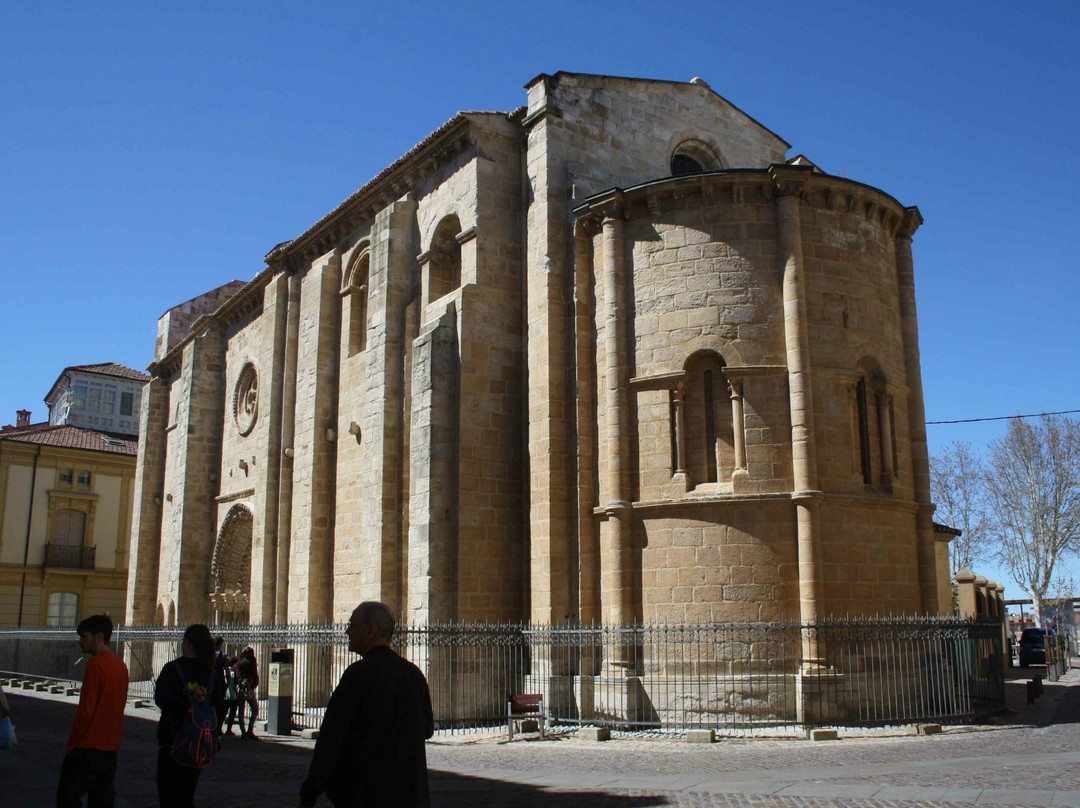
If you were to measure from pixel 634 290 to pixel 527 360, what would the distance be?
2.59m

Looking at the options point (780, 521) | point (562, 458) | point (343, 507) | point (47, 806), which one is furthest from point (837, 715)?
Result: point (343, 507)

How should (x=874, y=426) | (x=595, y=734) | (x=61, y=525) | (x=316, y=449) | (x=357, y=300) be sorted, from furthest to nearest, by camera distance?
(x=61, y=525) < (x=357, y=300) < (x=316, y=449) < (x=874, y=426) < (x=595, y=734)

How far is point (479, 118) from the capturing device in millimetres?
17766

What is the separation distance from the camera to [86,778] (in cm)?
568

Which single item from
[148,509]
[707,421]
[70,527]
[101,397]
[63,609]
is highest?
[101,397]

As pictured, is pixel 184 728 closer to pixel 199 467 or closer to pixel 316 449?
pixel 316 449

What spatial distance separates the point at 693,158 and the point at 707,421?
7.39m

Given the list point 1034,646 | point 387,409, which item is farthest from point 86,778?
point 1034,646

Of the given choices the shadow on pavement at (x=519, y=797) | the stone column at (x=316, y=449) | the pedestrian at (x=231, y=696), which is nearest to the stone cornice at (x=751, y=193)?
the stone column at (x=316, y=449)

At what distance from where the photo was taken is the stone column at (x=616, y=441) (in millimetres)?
15008

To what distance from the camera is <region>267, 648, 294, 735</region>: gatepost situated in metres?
14.6

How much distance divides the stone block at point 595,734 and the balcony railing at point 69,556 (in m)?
31.1

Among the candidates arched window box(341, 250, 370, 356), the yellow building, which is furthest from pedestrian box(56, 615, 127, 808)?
the yellow building

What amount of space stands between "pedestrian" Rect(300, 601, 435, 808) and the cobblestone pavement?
455 centimetres
